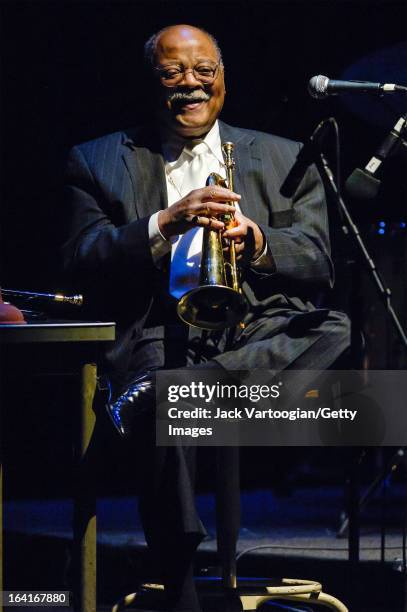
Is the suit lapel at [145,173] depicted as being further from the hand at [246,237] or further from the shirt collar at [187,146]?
the hand at [246,237]

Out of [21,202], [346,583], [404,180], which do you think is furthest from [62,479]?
[404,180]

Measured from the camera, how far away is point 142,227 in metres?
3.16

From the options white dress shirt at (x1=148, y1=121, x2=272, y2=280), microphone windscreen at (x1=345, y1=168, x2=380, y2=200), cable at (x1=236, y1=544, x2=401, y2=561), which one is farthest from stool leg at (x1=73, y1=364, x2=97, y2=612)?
cable at (x1=236, y1=544, x2=401, y2=561)

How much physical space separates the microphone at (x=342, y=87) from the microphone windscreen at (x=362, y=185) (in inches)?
9.6

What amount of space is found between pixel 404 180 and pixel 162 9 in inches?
49.3

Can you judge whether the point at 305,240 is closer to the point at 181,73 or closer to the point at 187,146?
the point at 187,146

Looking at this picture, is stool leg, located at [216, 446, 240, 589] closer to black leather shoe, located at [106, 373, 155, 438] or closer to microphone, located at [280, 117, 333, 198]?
black leather shoe, located at [106, 373, 155, 438]

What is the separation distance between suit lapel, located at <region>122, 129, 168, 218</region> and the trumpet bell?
0.44m

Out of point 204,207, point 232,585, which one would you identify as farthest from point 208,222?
point 232,585

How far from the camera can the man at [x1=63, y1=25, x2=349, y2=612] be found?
3.07m

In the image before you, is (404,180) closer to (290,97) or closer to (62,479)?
(290,97)

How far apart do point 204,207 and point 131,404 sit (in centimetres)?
58

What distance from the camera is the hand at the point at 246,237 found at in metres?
3.02

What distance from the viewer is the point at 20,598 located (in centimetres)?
292
